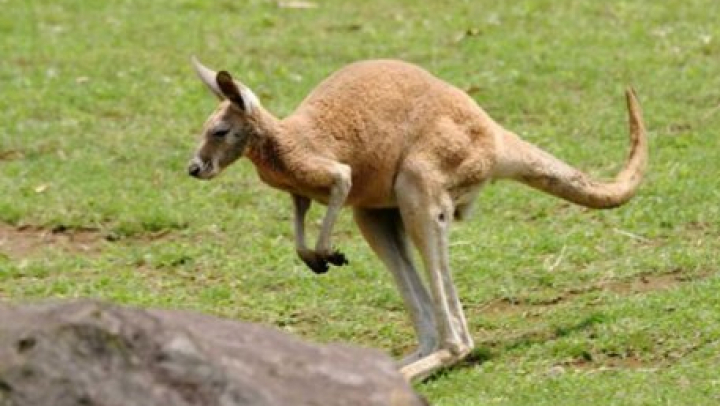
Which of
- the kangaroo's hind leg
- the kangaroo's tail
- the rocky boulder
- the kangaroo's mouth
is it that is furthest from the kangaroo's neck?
the rocky boulder

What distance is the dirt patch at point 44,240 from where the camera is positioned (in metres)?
9.48

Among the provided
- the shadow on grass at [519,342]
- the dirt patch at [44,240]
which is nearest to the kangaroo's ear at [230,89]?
the shadow on grass at [519,342]

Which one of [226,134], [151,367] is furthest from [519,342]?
[151,367]

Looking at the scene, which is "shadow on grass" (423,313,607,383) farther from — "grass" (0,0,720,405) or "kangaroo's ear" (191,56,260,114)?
"kangaroo's ear" (191,56,260,114)

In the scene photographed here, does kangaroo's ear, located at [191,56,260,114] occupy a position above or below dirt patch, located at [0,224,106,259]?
above

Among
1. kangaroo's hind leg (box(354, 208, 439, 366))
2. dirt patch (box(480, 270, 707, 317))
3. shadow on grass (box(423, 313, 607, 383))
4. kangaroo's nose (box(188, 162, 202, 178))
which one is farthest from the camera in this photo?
dirt patch (box(480, 270, 707, 317))

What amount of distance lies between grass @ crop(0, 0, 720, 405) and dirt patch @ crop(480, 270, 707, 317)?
0.04 ft

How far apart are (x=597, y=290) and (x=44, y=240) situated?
9.12 ft

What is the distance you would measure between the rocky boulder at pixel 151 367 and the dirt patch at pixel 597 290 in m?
3.58

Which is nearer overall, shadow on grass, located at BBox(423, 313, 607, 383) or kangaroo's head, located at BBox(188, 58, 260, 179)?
kangaroo's head, located at BBox(188, 58, 260, 179)

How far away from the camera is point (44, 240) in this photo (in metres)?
9.62

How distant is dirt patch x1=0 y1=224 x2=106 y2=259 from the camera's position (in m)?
9.48

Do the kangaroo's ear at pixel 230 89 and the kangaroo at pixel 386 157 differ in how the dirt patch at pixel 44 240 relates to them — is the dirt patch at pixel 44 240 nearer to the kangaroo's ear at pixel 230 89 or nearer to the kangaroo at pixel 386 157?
the kangaroo at pixel 386 157

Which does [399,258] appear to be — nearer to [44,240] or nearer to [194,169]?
[194,169]
